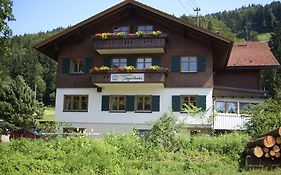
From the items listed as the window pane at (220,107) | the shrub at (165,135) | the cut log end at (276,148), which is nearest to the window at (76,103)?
the window pane at (220,107)

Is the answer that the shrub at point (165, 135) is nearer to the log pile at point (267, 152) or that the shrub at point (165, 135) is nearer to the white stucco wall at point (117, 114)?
the log pile at point (267, 152)

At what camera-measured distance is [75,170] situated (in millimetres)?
13672

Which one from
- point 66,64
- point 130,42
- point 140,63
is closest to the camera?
point 130,42

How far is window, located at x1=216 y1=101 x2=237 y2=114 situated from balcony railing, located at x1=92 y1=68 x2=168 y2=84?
4.71m

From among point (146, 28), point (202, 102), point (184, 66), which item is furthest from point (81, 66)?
point (202, 102)

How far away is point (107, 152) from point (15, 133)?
14.0 metres

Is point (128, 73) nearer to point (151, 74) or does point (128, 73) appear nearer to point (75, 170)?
point (151, 74)

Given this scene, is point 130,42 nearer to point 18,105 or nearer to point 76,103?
point 76,103

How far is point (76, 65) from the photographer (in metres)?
32.1

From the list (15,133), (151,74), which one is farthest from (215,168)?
(15,133)

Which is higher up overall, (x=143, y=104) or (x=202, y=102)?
(x=202, y=102)

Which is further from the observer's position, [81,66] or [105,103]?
[81,66]

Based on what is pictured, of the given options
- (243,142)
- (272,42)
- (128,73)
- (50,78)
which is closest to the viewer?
(243,142)

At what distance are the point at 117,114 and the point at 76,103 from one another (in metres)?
3.41
